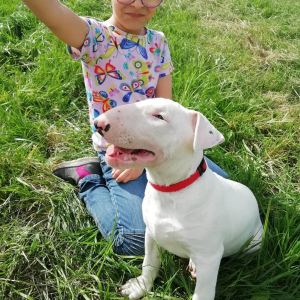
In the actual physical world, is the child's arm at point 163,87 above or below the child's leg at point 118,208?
above

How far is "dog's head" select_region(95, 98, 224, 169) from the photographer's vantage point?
1241mm

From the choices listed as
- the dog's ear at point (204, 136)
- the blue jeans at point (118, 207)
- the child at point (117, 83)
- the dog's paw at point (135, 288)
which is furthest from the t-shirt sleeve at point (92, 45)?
the dog's paw at point (135, 288)

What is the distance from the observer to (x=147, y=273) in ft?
5.74

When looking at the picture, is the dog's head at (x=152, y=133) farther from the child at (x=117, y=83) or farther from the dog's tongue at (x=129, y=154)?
the child at (x=117, y=83)

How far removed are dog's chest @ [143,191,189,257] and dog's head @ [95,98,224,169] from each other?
10.5 inches

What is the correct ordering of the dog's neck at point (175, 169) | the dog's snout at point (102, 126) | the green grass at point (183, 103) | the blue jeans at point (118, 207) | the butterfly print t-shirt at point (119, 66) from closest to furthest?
the dog's snout at point (102, 126) → the dog's neck at point (175, 169) → the green grass at point (183, 103) → the blue jeans at point (118, 207) → the butterfly print t-shirt at point (119, 66)

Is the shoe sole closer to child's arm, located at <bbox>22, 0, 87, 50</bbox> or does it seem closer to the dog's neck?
child's arm, located at <bbox>22, 0, 87, 50</bbox>

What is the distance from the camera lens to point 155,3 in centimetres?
210

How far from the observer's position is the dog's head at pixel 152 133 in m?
1.24

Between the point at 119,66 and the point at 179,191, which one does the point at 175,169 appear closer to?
the point at 179,191

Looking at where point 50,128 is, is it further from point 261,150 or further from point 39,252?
point 261,150

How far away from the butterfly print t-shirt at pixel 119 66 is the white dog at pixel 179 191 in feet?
3.03

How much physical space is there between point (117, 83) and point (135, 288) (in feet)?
4.19

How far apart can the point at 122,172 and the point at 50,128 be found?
924mm
